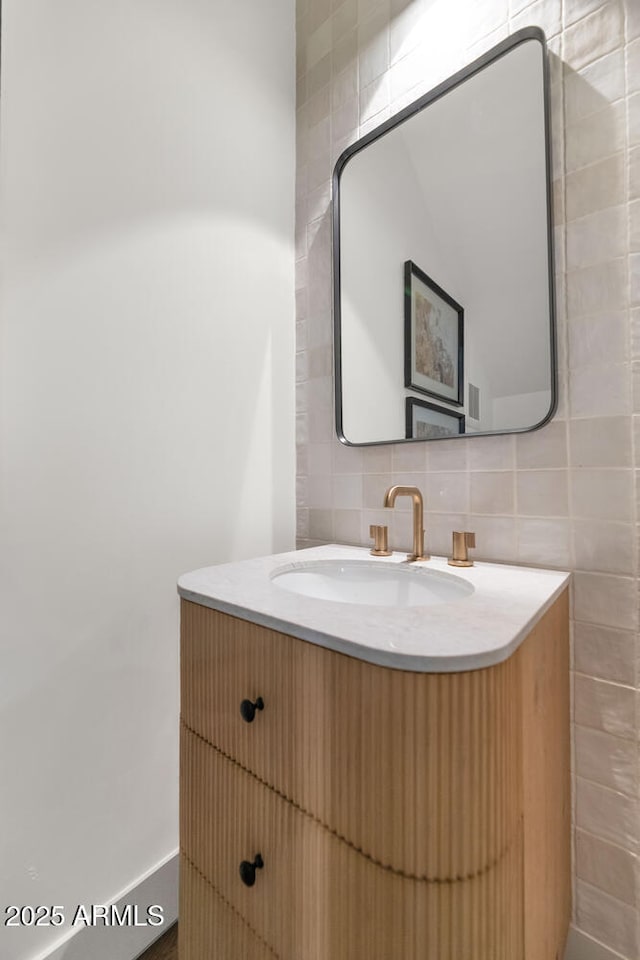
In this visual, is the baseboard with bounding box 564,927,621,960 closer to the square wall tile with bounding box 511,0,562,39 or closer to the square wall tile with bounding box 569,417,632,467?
the square wall tile with bounding box 569,417,632,467

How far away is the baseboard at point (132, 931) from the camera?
2.86 feet

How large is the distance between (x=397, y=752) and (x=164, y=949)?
0.98m

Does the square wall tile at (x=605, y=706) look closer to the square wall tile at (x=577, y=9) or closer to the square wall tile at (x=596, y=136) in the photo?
the square wall tile at (x=596, y=136)

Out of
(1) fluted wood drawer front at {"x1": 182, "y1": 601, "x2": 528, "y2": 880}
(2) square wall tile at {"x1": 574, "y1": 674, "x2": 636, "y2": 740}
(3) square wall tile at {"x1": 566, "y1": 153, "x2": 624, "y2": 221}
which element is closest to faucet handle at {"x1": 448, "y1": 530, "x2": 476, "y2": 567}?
(2) square wall tile at {"x1": 574, "y1": 674, "x2": 636, "y2": 740}

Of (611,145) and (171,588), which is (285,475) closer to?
(171,588)

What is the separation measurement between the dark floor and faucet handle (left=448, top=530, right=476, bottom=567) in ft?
3.41

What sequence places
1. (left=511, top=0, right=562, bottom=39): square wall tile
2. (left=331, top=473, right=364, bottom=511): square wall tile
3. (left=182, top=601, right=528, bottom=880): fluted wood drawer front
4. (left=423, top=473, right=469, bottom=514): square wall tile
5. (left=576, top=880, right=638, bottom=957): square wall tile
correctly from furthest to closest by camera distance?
(left=331, top=473, right=364, bottom=511): square wall tile → (left=423, top=473, right=469, bottom=514): square wall tile → (left=511, top=0, right=562, bottom=39): square wall tile → (left=576, top=880, right=638, bottom=957): square wall tile → (left=182, top=601, right=528, bottom=880): fluted wood drawer front

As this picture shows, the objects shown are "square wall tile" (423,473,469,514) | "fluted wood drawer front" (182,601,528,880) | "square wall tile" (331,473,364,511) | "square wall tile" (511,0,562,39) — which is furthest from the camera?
"square wall tile" (331,473,364,511)

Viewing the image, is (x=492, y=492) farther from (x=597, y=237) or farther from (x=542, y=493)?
(x=597, y=237)

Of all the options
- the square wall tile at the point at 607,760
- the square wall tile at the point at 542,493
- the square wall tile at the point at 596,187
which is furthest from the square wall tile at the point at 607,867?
the square wall tile at the point at 596,187

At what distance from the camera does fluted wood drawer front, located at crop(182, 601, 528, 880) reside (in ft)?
1.54

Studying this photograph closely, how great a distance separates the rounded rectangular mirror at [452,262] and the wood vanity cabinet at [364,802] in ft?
1.72

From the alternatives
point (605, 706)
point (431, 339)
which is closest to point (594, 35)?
point (431, 339)

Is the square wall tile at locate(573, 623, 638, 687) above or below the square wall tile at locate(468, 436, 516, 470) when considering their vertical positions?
below
